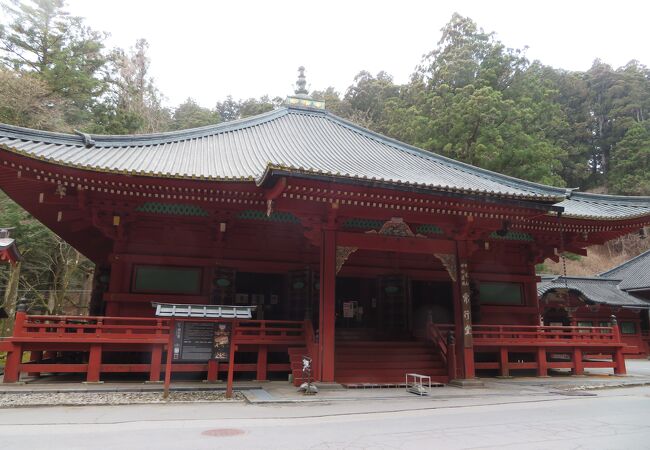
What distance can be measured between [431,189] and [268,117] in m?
9.90

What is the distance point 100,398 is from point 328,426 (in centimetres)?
487

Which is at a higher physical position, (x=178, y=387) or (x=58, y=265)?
(x=58, y=265)

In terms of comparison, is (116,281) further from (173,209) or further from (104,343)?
(173,209)

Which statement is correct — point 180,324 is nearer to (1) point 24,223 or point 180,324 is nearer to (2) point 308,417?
(2) point 308,417

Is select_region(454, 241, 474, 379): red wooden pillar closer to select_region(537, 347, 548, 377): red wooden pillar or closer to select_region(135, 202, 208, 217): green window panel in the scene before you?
select_region(537, 347, 548, 377): red wooden pillar

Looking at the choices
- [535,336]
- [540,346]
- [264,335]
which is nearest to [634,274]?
[535,336]

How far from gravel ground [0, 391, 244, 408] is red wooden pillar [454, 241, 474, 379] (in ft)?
19.2

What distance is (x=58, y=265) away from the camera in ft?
84.9

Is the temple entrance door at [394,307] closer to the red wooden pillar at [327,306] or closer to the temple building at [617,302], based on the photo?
the red wooden pillar at [327,306]

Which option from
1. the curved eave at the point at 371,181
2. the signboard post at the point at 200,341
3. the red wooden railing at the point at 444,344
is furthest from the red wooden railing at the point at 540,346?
the signboard post at the point at 200,341

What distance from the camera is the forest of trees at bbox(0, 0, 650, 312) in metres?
25.9

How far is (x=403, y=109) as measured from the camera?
3828 cm

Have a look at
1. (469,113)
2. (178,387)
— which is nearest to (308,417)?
(178,387)

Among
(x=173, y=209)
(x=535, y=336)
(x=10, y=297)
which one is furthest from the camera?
(x=10, y=297)
